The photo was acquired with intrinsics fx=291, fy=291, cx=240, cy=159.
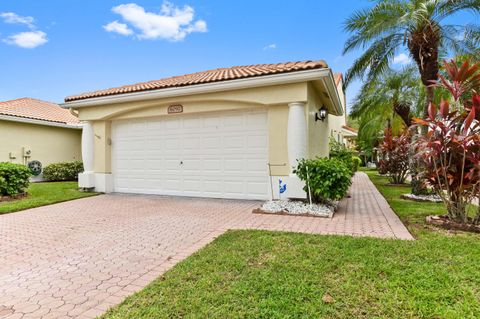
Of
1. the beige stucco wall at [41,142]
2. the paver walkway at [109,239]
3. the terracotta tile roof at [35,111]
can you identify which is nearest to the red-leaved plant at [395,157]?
the paver walkway at [109,239]

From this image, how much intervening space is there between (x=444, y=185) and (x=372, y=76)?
644 centimetres

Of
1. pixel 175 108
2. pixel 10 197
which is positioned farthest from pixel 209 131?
pixel 10 197

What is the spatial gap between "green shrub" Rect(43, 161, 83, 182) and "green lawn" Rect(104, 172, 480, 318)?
45.7 feet

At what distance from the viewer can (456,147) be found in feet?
18.5

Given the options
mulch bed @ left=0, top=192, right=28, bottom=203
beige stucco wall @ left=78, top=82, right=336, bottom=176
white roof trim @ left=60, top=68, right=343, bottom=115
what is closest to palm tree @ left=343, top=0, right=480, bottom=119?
white roof trim @ left=60, top=68, right=343, bottom=115

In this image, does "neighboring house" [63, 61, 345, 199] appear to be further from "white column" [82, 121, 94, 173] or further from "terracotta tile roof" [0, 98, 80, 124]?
"terracotta tile roof" [0, 98, 80, 124]

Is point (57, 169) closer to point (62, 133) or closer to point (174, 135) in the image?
point (62, 133)

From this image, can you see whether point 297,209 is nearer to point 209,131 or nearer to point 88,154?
→ point 209,131

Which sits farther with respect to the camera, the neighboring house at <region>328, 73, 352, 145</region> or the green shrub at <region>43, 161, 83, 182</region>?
the neighboring house at <region>328, 73, 352, 145</region>

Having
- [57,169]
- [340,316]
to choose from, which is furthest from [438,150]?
[57,169]

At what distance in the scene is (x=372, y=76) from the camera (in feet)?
36.4

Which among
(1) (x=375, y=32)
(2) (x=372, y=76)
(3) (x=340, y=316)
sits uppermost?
(1) (x=375, y=32)

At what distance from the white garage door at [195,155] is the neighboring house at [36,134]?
6.45 m

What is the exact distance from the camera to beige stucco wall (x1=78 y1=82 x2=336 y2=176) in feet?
27.2
